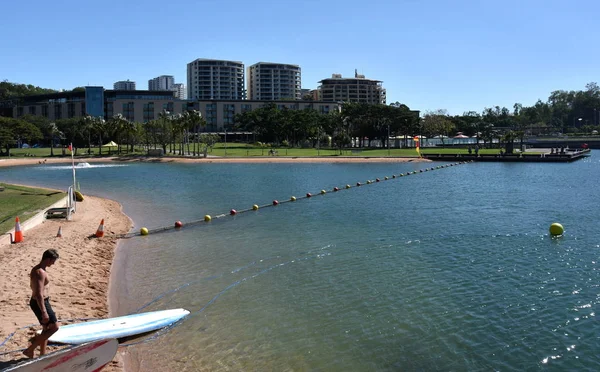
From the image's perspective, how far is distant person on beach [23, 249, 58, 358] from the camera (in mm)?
9955

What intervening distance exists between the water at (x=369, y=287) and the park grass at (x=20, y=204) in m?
4.94

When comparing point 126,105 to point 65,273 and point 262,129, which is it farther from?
point 65,273

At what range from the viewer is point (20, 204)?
98.8 ft

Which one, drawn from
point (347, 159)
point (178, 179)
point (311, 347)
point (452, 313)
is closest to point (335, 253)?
point (452, 313)

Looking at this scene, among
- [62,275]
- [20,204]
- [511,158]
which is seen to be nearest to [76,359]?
[62,275]

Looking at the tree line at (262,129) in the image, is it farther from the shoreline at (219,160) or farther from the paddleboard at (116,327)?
the paddleboard at (116,327)

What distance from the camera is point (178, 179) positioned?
58.7 metres

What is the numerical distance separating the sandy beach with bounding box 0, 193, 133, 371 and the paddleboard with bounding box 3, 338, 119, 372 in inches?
34.1

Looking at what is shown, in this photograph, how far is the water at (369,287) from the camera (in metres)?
12.2

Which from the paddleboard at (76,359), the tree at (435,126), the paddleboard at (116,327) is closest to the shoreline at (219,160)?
the tree at (435,126)

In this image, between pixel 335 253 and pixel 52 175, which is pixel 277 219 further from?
pixel 52 175

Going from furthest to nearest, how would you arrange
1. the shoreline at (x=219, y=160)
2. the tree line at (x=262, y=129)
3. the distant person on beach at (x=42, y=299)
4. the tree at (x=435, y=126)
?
the tree at (x=435, y=126) → the tree line at (x=262, y=129) → the shoreline at (x=219, y=160) → the distant person on beach at (x=42, y=299)

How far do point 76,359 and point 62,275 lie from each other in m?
7.85

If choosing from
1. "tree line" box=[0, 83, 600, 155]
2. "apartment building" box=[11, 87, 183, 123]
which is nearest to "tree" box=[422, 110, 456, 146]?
"tree line" box=[0, 83, 600, 155]
